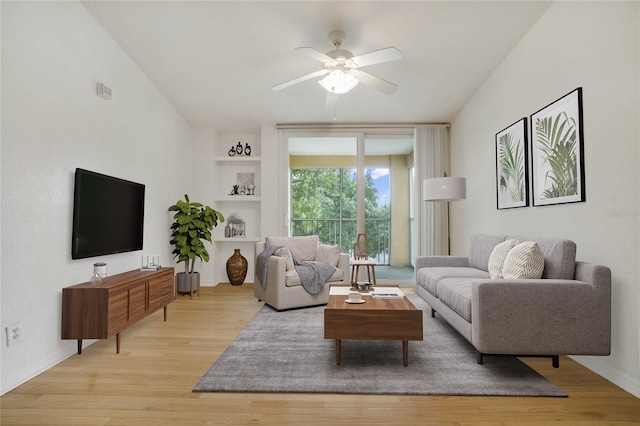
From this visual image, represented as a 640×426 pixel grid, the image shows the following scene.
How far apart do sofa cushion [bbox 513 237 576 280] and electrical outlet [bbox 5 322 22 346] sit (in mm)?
3517

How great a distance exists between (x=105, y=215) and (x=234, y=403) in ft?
7.00

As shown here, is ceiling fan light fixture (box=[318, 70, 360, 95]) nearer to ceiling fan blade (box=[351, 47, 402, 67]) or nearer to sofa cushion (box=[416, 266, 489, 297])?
ceiling fan blade (box=[351, 47, 402, 67])

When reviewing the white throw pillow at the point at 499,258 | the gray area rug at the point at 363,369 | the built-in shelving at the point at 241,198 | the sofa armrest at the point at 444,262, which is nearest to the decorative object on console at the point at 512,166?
the white throw pillow at the point at 499,258

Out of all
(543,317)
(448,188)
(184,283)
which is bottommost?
(184,283)

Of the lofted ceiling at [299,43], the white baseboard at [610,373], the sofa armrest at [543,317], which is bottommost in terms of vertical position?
the white baseboard at [610,373]

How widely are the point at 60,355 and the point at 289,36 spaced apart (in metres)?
3.15

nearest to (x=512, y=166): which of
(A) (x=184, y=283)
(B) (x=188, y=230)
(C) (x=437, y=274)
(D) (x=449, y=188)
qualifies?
(D) (x=449, y=188)

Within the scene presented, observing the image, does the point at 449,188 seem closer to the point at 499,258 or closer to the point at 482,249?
the point at 482,249

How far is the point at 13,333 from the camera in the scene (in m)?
2.26

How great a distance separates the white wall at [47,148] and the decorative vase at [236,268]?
2280mm

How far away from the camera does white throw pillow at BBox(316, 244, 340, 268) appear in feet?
15.3

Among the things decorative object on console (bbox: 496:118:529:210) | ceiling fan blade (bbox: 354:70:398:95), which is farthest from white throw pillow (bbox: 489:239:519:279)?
ceiling fan blade (bbox: 354:70:398:95)

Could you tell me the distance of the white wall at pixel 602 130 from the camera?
2197mm

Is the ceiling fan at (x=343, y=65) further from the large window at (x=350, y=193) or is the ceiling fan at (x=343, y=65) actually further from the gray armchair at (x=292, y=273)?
the large window at (x=350, y=193)
